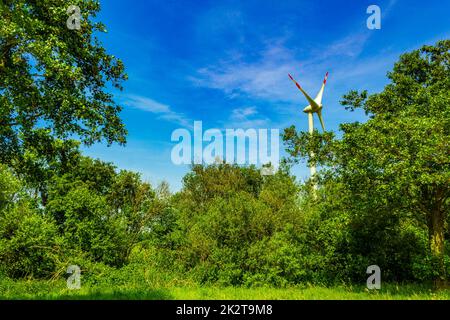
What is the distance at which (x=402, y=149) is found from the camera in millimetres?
14625

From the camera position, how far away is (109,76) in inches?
668

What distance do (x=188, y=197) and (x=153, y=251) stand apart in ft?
96.0

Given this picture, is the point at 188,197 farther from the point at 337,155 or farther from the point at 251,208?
the point at 337,155

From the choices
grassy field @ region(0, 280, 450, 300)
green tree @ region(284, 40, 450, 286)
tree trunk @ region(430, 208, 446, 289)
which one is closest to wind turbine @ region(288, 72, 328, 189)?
green tree @ region(284, 40, 450, 286)

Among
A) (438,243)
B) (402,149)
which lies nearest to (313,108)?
(438,243)

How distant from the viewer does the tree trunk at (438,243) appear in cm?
1686

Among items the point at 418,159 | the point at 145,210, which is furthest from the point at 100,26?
the point at 145,210

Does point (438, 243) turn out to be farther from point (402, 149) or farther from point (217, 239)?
point (217, 239)

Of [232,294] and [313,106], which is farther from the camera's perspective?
[313,106]

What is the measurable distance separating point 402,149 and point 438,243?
6642 millimetres

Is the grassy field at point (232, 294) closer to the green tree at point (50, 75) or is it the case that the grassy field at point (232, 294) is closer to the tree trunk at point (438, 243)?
the tree trunk at point (438, 243)

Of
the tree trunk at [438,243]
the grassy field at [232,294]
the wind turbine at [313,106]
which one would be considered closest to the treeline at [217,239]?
the tree trunk at [438,243]

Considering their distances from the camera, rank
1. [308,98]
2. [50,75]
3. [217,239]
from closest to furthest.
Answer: [50,75]
[217,239]
[308,98]
